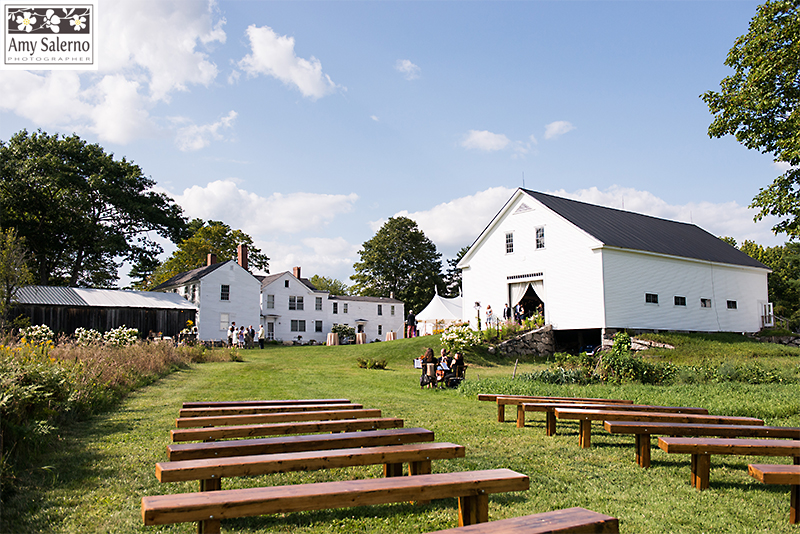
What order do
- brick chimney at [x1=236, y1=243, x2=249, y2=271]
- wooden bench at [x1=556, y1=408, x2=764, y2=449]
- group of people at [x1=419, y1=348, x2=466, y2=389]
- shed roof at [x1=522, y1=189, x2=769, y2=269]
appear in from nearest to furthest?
1. wooden bench at [x1=556, y1=408, x2=764, y2=449]
2. group of people at [x1=419, y1=348, x2=466, y2=389]
3. shed roof at [x1=522, y1=189, x2=769, y2=269]
4. brick chimney at [x1=236, y1=243, x2=249, y2=271]

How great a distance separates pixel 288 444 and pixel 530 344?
22.8 meters

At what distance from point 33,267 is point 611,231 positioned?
41.4 m

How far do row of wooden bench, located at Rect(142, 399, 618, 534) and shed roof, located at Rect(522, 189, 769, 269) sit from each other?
22852mm

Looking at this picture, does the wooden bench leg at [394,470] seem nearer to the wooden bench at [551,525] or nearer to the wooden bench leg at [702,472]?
the wooden bench at [551,525]

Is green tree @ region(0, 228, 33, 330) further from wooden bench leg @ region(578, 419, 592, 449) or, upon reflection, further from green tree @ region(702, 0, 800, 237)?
green tree @ region(702, 0, 800, 237)

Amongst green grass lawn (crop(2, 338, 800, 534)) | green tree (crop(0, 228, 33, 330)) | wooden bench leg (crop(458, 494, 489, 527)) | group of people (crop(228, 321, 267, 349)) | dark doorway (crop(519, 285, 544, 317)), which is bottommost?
group of people (crop(228, 321, 267, 349))

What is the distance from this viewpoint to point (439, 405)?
10.0 metres

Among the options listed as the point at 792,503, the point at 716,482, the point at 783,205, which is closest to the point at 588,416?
the point at 716,482

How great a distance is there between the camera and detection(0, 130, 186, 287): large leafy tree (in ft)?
127

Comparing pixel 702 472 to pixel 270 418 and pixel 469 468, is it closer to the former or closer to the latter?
pixel 469 468

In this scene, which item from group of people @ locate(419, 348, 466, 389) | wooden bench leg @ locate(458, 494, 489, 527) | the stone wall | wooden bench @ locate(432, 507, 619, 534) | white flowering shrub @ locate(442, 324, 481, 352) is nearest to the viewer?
wooden bench @ locate(432, 507, 619, 534)

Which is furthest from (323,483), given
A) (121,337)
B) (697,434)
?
(121,337)

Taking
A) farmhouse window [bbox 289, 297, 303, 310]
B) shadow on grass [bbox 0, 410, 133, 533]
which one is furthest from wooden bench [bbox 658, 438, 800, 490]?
farmhouse window [bbox 289, 297, 303, 310]

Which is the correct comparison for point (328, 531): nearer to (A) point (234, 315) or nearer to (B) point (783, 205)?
(B) point (783, 205)
